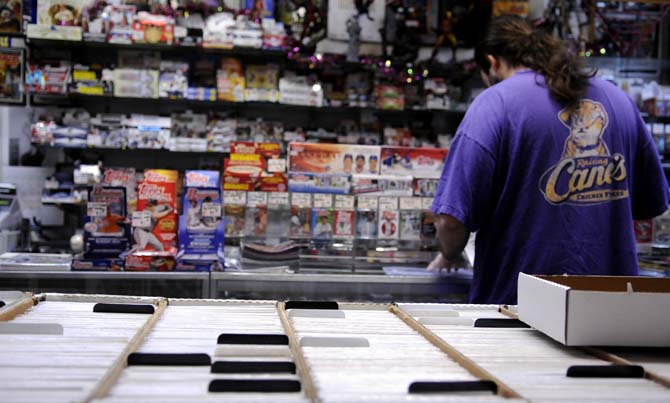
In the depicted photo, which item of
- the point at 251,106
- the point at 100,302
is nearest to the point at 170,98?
the point at 251,106

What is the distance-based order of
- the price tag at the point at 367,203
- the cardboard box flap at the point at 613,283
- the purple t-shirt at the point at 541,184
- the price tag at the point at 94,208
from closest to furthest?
the cardboard box flap at the point at 613,283 < the purple t-shirt at the point at 541,184 < the price tag at the point at 94,208 < the price tag at the point at 367,203

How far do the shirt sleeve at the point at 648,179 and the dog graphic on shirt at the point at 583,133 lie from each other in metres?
0.20

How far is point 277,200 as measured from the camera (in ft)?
9.79

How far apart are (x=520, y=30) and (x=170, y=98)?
362 centimetres

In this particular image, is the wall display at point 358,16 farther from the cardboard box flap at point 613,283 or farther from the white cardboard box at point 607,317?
the white cardboard box at point 607,317

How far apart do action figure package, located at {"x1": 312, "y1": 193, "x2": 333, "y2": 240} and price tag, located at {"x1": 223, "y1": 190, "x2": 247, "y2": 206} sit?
1.03 feet

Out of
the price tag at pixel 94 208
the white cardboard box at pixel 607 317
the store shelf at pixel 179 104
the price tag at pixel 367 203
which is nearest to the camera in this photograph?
the white cardboard box at pixel 607 317

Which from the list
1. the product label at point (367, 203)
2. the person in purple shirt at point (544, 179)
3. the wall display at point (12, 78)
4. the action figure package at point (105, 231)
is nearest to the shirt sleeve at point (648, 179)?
the person in purple shirt at point (544, 179)

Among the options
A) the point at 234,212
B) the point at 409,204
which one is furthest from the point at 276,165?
the point at 409,204

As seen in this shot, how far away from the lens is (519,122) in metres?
2.03

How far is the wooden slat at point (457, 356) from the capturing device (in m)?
0.82

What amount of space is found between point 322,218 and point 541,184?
1.20 m

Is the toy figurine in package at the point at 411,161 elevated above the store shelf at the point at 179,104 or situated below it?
below

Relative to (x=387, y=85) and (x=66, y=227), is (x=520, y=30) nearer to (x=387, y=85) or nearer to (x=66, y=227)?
(x=387, y=85)
